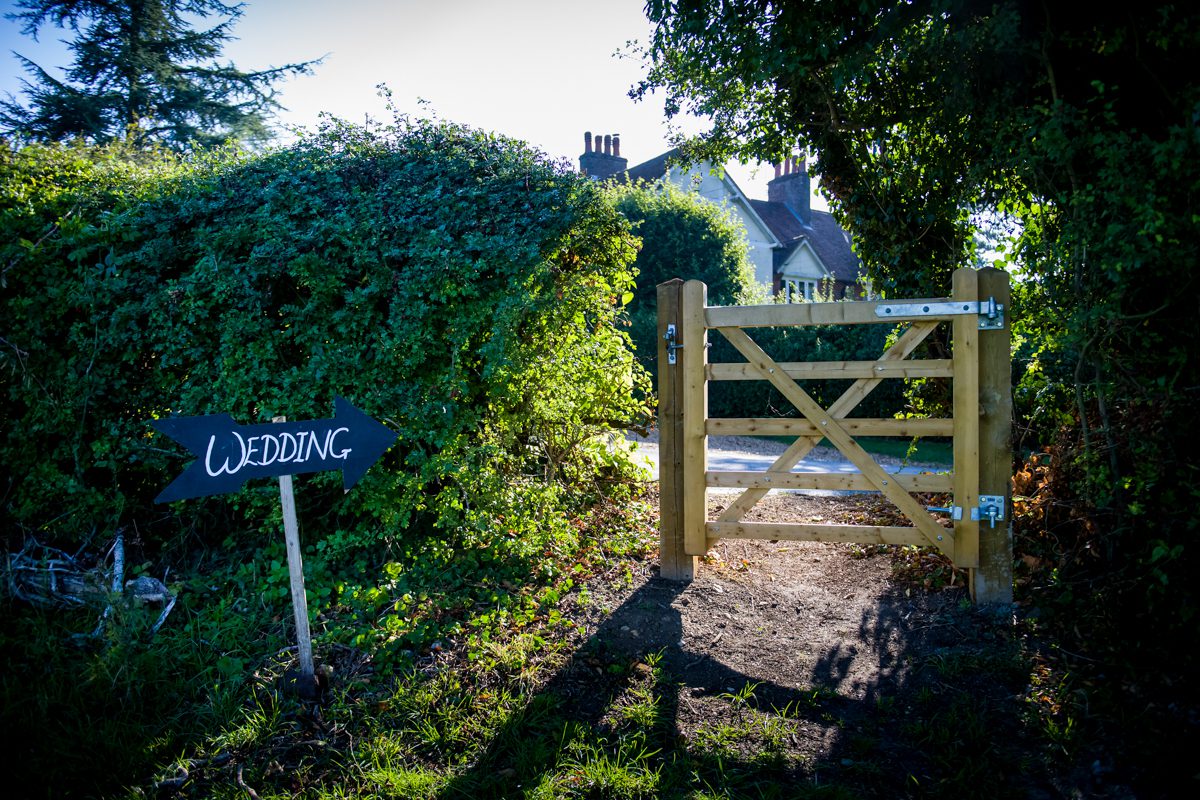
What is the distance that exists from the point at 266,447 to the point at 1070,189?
4.68 meters

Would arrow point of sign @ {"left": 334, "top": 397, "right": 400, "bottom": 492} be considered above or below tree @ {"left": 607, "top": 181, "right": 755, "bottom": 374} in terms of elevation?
below

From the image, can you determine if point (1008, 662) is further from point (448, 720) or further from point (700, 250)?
point (700, 250)

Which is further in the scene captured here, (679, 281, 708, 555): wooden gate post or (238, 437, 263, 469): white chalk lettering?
(679, 281, 708, 555): wooden gate post

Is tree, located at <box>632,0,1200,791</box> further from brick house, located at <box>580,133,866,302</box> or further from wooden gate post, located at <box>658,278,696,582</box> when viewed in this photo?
brick house, located at <box>580,133,866,302</box>

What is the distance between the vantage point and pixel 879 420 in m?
4.39

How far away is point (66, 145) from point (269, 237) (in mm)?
2401

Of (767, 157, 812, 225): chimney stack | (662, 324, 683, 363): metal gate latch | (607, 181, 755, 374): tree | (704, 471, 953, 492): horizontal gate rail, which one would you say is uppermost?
(767, 157, 812, 225): chimney stack

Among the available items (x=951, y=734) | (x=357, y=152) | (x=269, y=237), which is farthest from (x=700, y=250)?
(x=951, y=734)

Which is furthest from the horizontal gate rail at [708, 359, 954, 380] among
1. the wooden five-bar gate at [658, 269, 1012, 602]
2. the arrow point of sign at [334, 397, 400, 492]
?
the arrow point of sign at [334, 397, 400, 492]

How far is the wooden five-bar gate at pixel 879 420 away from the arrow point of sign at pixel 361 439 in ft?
6.60

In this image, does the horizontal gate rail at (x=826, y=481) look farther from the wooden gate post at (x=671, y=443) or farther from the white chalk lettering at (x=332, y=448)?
the white chalk lettering at (x=332, y=448)

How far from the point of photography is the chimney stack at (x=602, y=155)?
25.2 m

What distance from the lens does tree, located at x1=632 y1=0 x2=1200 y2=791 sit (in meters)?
3.62

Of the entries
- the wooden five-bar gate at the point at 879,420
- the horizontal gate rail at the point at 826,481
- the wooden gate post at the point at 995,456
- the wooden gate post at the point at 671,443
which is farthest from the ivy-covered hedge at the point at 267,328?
the wooden gate post at the point at 995,456
